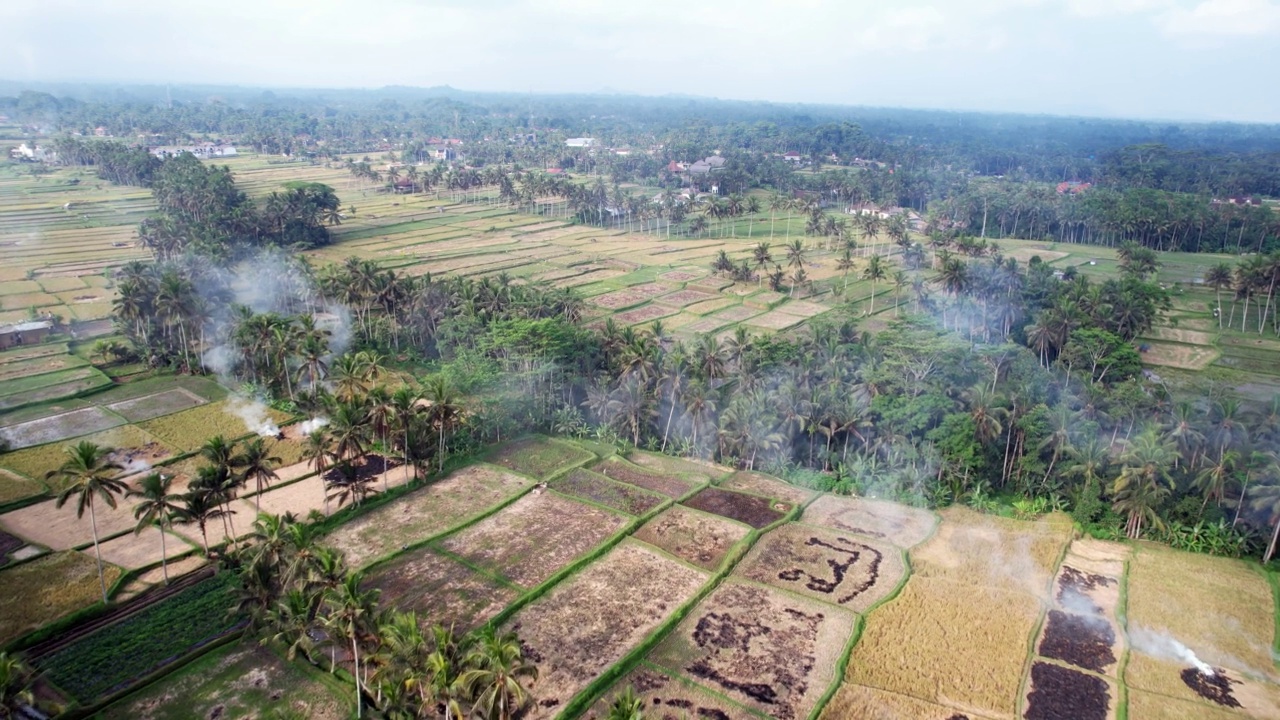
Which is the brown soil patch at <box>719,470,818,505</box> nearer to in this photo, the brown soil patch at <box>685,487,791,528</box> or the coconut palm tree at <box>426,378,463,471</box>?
the brown soil patch at <box>685,487,791,528</box>

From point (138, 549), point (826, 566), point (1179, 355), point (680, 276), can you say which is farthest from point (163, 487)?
point (1179, 355)

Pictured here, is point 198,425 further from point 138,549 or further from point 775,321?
point 775,321

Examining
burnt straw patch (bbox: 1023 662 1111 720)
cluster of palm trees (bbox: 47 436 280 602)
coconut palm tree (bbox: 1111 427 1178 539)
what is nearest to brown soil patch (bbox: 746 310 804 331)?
coconut palm tree (bbox: 1111 427 1178 539)

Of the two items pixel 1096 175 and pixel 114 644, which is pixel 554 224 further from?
pixel 1096 175

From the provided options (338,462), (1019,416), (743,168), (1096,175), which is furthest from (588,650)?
(1096,175)

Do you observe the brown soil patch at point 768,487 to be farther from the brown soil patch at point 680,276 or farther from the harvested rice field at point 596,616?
the brown soil patch at point 680,276

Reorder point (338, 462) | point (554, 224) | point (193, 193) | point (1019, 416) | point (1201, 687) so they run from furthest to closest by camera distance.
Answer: point (554, 224) < point (193, 193) < point (1019, 416) < point (338, 462) < point (1201, 687)
